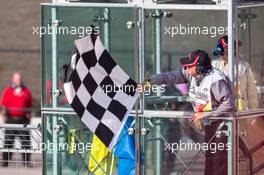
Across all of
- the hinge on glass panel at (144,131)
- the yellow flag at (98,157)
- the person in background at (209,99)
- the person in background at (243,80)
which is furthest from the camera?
the yellow flag at (98,157)

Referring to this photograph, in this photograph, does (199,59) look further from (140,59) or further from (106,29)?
(106,29)

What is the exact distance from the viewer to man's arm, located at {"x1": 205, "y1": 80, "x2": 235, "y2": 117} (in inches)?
390

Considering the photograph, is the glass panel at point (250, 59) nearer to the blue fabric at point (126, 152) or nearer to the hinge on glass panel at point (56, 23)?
the blue fabric at point (126, 152)

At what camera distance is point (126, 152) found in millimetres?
10414

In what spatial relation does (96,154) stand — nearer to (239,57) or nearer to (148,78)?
(148,78)

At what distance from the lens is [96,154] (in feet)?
34.5

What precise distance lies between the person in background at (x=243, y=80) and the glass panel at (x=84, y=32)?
0.75 m

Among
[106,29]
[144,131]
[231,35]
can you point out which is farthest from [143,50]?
[231,35]

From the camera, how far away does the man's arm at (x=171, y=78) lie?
10.3 meters

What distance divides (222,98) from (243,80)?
369 millimetres

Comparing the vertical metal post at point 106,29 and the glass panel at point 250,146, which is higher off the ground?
the vertical metal post at point 106,29

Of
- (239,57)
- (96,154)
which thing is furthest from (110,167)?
(239,57)

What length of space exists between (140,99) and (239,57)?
948 millimetres

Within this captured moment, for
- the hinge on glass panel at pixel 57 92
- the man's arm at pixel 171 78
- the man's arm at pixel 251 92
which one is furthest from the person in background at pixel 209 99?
the hinge on glass panel at pixel 57 92
